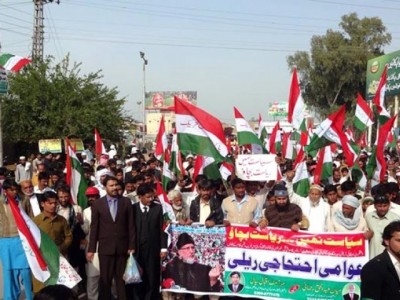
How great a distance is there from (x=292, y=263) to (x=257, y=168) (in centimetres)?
273

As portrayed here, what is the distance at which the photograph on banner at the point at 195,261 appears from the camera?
21.5ft

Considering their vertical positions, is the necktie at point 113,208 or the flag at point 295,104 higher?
the flag at point 295,104

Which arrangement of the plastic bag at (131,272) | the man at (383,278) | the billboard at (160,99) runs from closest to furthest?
the man at (383,278), the plastic bag at (131,272), the billboard at (160,99)

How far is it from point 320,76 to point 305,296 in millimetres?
45310

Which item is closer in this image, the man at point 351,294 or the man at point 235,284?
the man at point 351,294

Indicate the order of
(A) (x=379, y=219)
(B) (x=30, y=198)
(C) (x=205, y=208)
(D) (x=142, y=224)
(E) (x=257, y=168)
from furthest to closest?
(E) (x=257, y=168), (B) (x=30, y=198), (C) (x=205, y=208), (D) (x=142, y=224), (A) (x=379, y=219)

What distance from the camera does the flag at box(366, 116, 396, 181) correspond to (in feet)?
31.3

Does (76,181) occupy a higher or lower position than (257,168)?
lower

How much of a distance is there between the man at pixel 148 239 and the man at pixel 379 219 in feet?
7.79

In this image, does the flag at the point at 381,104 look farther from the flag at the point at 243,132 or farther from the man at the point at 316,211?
the man at the point at 316,211

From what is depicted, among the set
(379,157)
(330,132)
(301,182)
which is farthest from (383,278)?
(379,157)

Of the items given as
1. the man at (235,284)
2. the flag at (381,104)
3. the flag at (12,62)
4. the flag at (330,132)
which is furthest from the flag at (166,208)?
the flag at (12,62)

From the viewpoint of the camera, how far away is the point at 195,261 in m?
6.63

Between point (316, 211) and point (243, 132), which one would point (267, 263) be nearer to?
point (316, 211)
